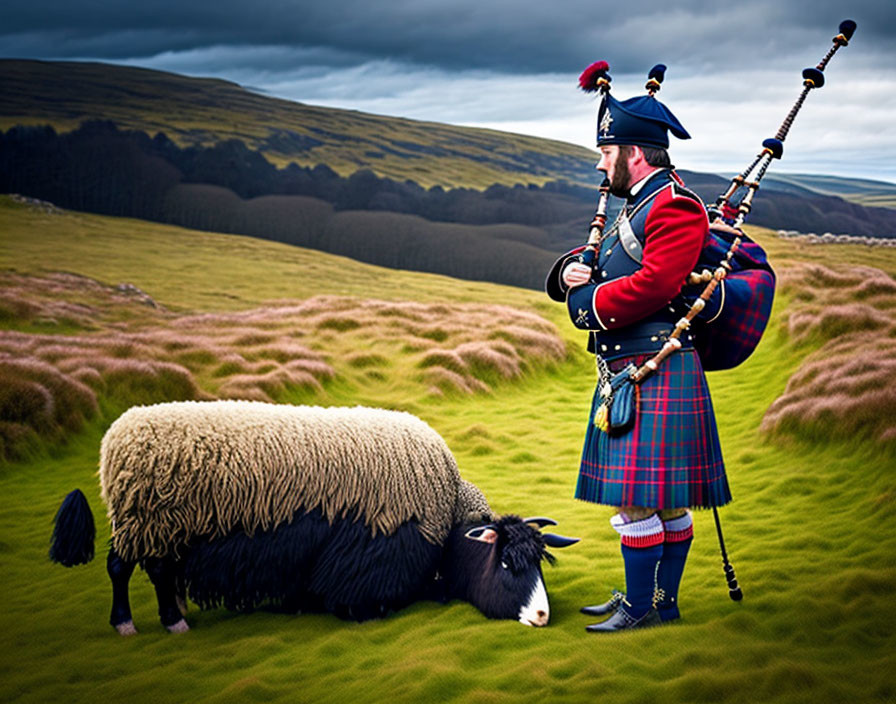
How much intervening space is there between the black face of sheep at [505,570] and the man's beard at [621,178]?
190 cm

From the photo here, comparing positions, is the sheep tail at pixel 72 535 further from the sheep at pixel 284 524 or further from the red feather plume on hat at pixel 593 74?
the red feather plume on hat at pixel 593 74

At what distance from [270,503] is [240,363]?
18.7 feet

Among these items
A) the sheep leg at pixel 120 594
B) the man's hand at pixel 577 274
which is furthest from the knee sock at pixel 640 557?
the sheep leg at pixel 120 594

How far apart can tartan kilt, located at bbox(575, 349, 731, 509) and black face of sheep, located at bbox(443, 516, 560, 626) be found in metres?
0.75

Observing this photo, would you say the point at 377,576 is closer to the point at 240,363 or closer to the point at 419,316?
the point at 240,363

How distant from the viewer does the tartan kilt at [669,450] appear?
11.4ft

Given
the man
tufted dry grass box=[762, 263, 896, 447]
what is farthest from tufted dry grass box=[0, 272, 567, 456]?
the man

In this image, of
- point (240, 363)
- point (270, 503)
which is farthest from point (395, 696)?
point (240, 363)

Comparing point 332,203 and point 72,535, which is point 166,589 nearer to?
point 72,535

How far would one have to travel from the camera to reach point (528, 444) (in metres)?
8.45

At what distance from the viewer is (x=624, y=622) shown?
12.3 feet

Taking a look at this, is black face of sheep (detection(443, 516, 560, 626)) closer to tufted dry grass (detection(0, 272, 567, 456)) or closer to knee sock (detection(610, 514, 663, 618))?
knee sock (detection(610, 514, 663, 618))

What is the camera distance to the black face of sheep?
409 centimetres

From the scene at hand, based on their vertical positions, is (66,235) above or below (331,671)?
above
